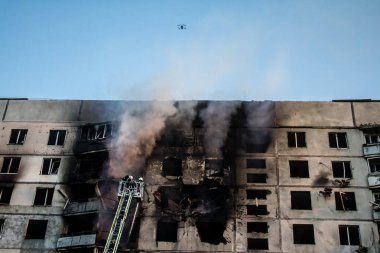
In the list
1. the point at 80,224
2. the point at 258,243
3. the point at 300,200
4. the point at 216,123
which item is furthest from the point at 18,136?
the point at 300,200

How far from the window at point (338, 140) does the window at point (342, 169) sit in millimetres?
1693

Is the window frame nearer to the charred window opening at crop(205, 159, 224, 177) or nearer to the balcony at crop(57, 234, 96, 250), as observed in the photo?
the charred window opening at crop(205, 159, 224, 177)

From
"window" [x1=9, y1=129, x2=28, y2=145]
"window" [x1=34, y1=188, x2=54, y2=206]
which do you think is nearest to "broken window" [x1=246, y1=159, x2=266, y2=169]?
"window" [x1=34, y1=188, x2=54, y2=206]

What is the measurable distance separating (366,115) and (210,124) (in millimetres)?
14183

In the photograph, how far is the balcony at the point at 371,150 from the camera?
3618cm

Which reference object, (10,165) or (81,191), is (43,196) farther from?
(10,165)

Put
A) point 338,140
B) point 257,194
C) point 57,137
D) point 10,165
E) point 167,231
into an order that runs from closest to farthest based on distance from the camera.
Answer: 1. point 167,231
2. point 257,194
3. point 338,140
4. point 10,165
5. point 57,137

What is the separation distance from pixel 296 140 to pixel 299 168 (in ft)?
8.78

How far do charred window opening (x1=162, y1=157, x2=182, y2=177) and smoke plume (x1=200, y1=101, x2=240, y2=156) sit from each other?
2775 millimetres

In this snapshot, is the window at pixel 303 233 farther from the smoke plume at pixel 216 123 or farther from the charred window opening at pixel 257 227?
the smoke plume at pixel 216 123

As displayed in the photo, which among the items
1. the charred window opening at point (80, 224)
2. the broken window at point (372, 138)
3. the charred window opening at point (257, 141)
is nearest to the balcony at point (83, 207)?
the charred window opening at point (80, 224)

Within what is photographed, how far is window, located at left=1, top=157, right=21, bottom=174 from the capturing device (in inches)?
1522

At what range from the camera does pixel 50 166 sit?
1516 inches

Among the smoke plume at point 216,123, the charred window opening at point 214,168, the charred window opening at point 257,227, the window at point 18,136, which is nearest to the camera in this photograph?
the charred window opening at point 257,227
